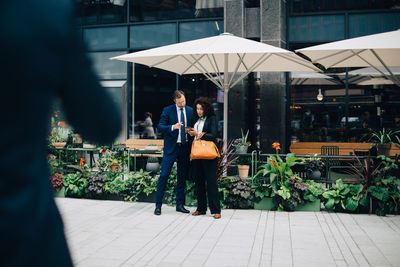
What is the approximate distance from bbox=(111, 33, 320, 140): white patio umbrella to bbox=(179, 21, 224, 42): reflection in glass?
121 inches

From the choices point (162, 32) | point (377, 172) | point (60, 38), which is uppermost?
point (162, 32)

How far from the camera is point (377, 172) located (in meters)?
7.73

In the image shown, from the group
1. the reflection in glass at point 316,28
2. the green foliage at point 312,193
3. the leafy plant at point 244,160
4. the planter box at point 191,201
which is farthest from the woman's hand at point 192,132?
the reflection in glass at point 316,28

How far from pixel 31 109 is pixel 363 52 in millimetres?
8647

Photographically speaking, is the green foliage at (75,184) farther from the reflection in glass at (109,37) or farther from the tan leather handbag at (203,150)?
the reflection in glass at (109,37)

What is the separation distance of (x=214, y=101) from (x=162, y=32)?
2.66 m

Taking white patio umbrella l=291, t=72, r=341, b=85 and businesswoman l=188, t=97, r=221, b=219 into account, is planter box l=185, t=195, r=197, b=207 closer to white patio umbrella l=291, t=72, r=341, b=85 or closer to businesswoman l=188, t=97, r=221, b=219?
businesswoman l=188, t=97, r=221, b=219

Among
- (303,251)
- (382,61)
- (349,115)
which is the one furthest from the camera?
(349,115)

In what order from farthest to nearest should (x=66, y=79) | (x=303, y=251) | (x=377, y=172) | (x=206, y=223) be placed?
1. (x=377, y=172)
2. (x=206, y=223)
3. (x=303, y=251)
4. (x=66, y=79)

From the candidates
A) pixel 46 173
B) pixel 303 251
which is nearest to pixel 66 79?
pixel 46 173

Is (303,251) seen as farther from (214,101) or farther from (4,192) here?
(214,101)

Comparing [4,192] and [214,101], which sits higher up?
[214,101]

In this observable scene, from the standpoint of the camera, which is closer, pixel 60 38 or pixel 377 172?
pixel 60 38

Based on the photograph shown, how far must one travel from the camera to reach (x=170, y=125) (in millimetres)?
7703
